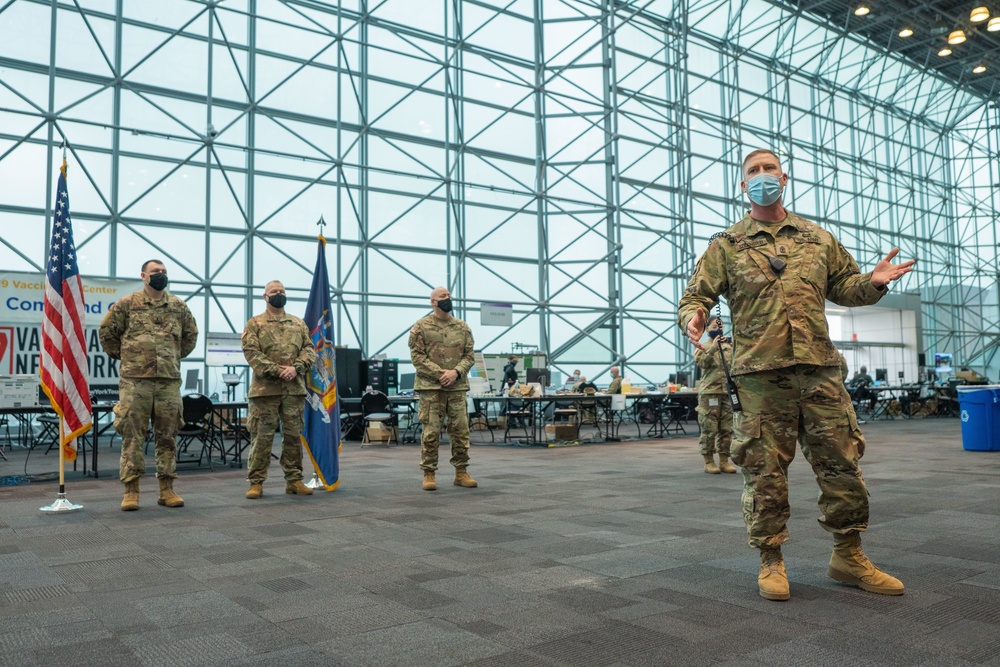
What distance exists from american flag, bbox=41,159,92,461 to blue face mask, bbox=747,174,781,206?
4.86 metres

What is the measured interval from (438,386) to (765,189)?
3937 mm

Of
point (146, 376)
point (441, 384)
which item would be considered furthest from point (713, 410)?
point (146, 376)

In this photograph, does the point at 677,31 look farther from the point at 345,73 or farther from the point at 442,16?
the point at 345,73

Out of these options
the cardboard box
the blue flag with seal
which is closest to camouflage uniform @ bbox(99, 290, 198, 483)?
the blue flag with seal

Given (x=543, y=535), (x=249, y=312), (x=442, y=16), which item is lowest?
(x=543, y=535)

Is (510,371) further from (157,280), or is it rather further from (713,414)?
(157,280)

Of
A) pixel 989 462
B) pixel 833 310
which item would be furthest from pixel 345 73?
pixel 833 310

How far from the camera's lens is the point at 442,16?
59.2ft

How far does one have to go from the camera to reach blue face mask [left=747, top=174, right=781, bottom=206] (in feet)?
10.6

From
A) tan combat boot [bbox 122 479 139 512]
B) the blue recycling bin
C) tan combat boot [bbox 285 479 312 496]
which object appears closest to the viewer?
tan combat boot [bbox 122 479 139 512]

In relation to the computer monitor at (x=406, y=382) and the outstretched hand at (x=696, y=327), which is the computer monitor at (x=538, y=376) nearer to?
the computer monitor at (x=406, y=382)

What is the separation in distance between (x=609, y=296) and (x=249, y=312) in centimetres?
874

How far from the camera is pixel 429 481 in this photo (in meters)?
6.61

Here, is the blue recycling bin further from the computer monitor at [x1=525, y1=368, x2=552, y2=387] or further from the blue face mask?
the blue face mask
